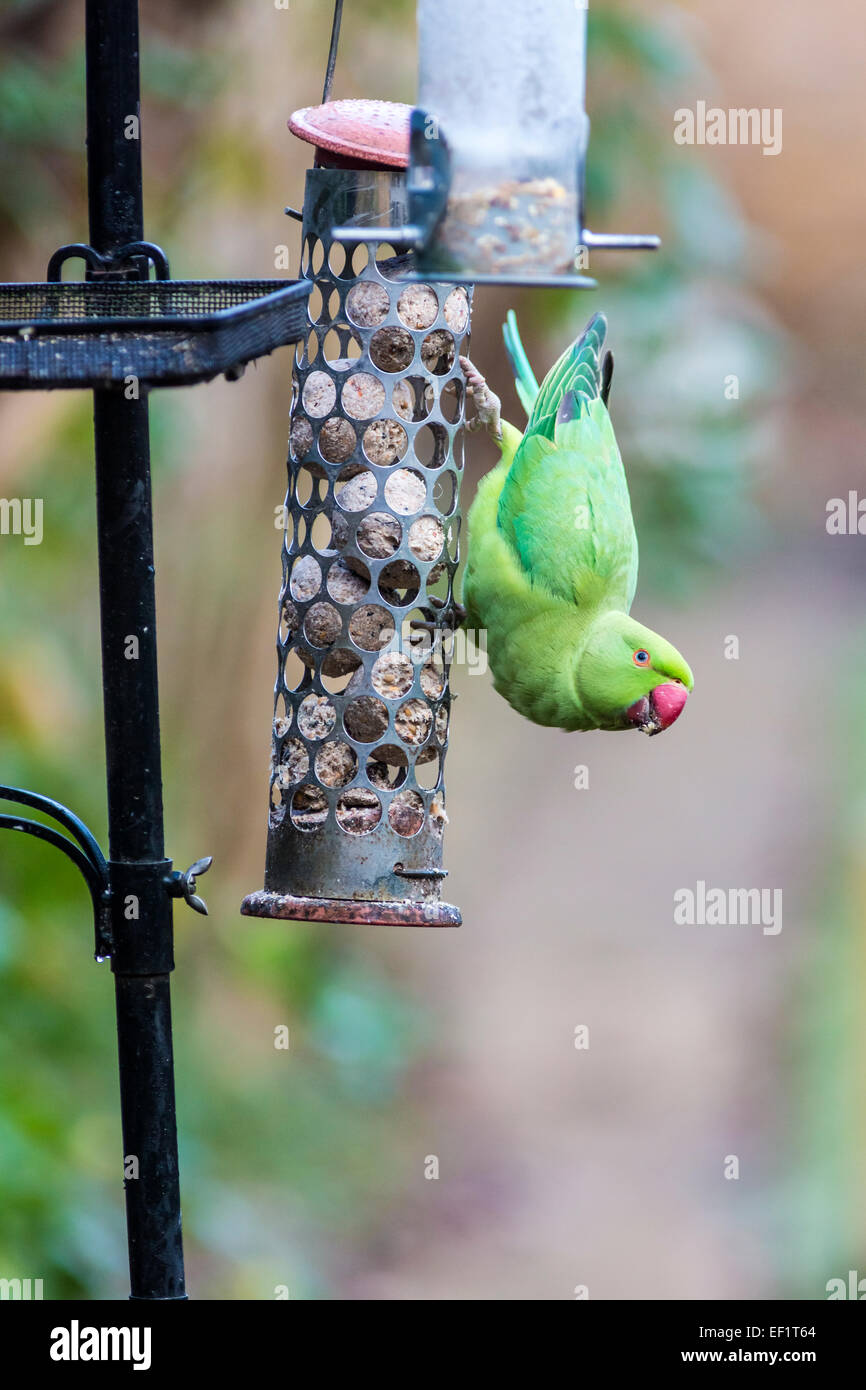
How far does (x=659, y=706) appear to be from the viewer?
12.1 feet

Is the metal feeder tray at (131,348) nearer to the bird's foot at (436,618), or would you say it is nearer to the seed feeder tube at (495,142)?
the seed feeder tube at (495,142)

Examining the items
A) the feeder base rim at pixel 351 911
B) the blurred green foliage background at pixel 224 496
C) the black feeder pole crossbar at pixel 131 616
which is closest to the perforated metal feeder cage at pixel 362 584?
the feeder base rim at pixel 351 911

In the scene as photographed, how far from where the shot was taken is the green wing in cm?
379

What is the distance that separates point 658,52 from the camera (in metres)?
4.59

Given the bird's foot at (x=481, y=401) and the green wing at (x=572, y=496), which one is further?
the green wing at (x=572, y=496)

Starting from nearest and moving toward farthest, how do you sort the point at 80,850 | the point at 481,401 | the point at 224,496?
1. the point at 80,850
2. the point at 481,401
3. the point at 224,496

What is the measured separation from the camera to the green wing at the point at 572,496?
3785 millimetres

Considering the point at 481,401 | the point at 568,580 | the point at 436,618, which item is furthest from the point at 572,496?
the point at 436,618

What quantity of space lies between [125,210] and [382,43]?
283cm

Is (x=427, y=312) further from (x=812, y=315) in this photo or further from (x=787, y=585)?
(x=787, y=585)

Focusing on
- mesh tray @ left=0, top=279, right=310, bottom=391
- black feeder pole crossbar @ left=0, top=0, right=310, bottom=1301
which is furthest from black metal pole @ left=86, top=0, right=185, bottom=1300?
mesh tray @ left=0, top=279, right=310, bottom=391

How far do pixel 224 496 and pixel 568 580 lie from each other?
6.46 ft

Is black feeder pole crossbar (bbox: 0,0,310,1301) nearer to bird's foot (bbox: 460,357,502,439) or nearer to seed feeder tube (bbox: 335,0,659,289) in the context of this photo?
seed feeder tube (bbox: 335,0,659,289)

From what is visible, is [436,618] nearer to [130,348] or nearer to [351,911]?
[351,911]
